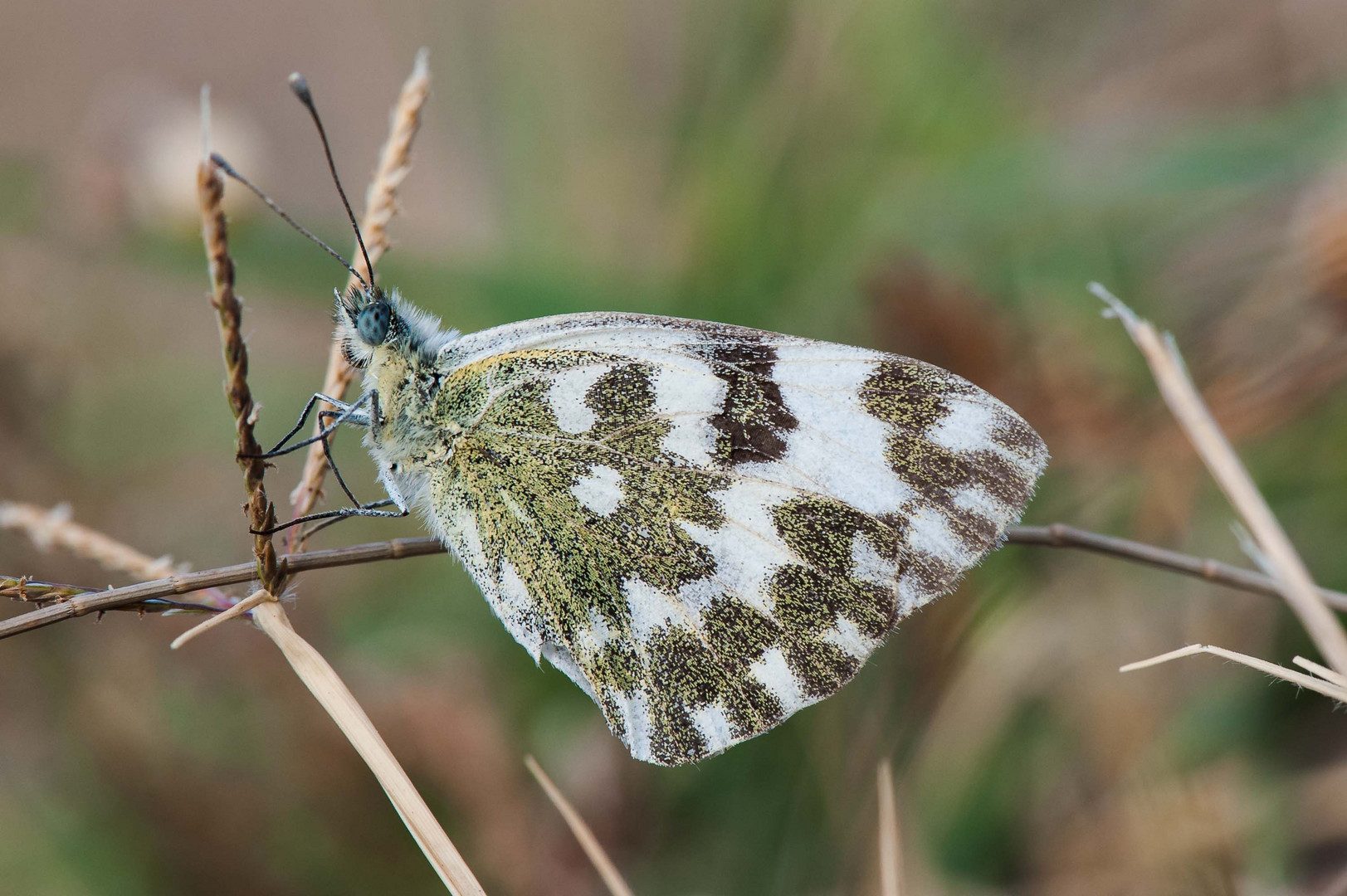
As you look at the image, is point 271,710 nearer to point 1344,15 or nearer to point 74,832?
point 74,832

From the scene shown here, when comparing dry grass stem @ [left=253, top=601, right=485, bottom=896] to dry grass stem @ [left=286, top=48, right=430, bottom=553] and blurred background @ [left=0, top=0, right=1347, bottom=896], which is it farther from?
blurred background @ [left=0, top=0, right=1347, bottom=896]

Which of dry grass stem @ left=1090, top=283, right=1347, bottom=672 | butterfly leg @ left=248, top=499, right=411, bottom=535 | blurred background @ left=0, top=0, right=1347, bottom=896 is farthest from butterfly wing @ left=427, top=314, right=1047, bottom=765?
blurred background @ left=0, top=0, right=1347, bottom=896

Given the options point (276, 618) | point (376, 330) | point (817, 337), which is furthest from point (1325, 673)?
point (817, 337)

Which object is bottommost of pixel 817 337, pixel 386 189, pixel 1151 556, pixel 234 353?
pixel 817 337

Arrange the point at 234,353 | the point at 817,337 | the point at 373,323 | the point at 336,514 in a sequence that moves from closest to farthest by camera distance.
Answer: the point at 234,353
the point at 336,514
the point at 373,323
the point at 817,337

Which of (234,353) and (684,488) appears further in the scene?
(684,488)

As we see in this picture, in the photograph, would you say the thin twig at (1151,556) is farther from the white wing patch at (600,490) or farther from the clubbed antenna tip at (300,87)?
the clubbed antenna tip at (300,87)

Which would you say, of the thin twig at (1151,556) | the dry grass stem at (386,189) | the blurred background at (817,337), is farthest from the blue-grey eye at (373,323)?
the thin twig at (1151,556)

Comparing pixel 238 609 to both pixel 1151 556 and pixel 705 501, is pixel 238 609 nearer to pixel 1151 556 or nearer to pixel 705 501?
pixel 705 501
